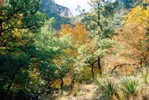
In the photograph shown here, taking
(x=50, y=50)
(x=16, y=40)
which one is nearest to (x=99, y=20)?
(x=50, y=50)

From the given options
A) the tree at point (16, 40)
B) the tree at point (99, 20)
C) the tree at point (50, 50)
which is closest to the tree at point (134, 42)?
the tree at point (99, 20)

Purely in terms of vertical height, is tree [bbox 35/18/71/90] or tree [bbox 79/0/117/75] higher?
tree [bbox 79/0/117/75]

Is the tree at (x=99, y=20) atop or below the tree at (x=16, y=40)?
atop

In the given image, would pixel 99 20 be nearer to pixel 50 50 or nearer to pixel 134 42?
pixel 134 42

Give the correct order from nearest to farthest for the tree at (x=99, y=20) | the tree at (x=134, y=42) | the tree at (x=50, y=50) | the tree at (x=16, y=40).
→ the tree at (x=16, y=40) → the tree at (x=50, y=50) → the tree at (x=134, y=42) → the tree at (x=99, y=20)

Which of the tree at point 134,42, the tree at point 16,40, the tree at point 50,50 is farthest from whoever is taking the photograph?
the tree at point 134,42

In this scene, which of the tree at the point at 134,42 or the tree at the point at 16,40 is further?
the tree at the point at 134,42

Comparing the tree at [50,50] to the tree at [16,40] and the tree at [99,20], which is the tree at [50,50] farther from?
the tree at [99,20]

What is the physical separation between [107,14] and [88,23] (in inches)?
107

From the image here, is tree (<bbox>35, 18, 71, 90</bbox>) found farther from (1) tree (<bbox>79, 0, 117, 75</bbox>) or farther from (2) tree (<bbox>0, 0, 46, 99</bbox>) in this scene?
(1) tree (<bbox>79, 0, 117, 75</bbox>)

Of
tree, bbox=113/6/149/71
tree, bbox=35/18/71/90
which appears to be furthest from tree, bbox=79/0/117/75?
tree, bbox=35/18/71/90

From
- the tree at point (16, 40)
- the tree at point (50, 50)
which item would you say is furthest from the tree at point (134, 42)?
the tree at point (16, 40)

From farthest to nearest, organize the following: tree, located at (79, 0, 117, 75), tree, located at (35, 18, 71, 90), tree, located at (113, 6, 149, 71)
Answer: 1. tree, located at (79, 0, 117, 75)
2. tree, located at (113, 6, 149, 71)
3. tree, located at (35, 18, 71, 90)

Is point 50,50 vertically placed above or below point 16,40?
below
